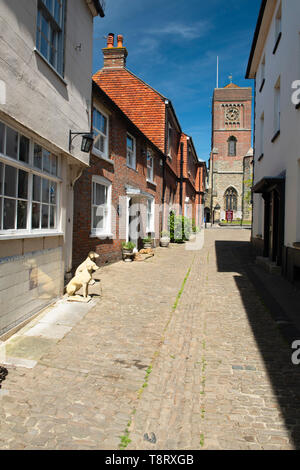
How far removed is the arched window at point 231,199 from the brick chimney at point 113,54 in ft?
136

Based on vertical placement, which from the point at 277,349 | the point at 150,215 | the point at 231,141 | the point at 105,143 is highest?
the point at 231,141

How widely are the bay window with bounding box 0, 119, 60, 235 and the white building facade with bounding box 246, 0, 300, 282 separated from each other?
19.2 feet

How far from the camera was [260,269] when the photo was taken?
10555 mm

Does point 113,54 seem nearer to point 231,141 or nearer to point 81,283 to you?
point 81,283

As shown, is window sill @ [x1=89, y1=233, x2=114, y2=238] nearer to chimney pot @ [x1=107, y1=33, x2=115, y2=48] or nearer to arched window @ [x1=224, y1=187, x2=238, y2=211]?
chimney pot @ [x1=107, y1=33, x2=115, y2=48]

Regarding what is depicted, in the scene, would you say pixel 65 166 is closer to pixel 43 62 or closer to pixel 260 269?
pixel 43 62

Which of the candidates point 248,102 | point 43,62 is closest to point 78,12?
point 43,62

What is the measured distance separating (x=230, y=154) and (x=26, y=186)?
58.1 meters

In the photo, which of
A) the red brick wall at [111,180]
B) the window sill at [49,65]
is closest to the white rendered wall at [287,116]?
the red brick wall at [111,180]

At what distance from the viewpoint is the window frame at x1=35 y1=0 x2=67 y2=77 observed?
5.31 metres

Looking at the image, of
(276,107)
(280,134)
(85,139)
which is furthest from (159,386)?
(276,107)

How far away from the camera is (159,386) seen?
3443mm

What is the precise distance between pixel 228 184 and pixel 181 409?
56614 mm

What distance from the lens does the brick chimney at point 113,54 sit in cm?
1827
